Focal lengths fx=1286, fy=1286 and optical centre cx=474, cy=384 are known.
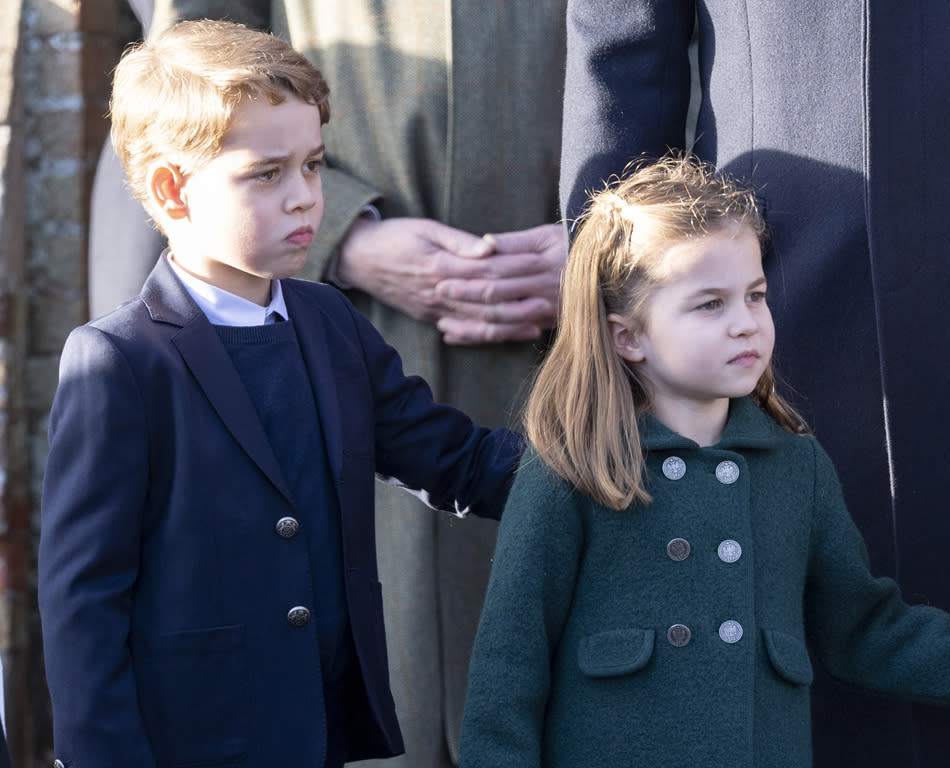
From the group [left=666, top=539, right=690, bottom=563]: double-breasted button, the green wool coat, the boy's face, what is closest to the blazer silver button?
the green wool coat

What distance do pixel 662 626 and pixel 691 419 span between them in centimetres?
29

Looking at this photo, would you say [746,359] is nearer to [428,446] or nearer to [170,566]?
[428,446]

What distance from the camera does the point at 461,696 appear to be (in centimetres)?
239

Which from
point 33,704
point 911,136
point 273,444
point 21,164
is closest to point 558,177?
point 911,136

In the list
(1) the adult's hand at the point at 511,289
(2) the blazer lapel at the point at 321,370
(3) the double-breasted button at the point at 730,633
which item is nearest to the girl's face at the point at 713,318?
(3) the double-breasted button at the point at 730,633

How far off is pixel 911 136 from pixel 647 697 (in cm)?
86

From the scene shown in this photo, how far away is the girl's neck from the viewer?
69.4 inches

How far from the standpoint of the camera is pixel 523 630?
1.68 meters

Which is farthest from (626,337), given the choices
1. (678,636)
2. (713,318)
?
(678,636)

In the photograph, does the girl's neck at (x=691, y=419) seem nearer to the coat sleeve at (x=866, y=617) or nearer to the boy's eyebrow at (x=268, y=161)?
the coat sleeve at (x=866, y=617)

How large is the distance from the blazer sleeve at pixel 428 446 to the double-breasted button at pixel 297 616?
318 millimetres

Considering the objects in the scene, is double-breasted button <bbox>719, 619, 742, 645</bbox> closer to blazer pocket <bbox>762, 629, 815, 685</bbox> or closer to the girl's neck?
blazer pocket <bbox>762, 629, 815, 685</bbox>

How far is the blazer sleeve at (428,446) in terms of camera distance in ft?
6.34

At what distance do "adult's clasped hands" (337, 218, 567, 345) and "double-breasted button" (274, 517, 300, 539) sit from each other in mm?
695
